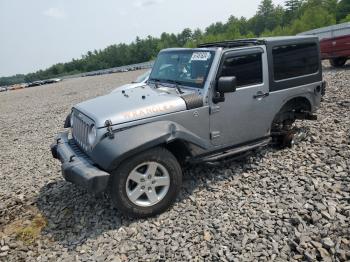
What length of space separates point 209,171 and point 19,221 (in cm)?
291

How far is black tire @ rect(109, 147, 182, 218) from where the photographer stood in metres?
4.17

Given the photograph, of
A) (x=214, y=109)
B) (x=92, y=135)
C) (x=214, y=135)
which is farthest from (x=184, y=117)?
(x=92, y=135)

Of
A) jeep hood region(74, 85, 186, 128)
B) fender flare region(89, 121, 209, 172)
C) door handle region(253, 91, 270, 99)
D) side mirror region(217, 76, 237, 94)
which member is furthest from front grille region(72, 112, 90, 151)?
door handle region(253, 91, 270, 99)

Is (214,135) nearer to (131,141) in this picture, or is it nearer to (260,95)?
(260,95)

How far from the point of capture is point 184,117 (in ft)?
15.2

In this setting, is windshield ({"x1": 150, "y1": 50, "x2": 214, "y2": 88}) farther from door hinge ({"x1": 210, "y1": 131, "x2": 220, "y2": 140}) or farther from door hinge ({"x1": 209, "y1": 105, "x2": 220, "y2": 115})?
door hinge ({"x1": 210, "y1": 131, "x2": 220, "y2": 140})

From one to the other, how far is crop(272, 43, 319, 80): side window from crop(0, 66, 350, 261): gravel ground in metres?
1.33

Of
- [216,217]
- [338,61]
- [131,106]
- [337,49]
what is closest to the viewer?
[216,217]

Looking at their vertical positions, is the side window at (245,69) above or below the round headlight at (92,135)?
above

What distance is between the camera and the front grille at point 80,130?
4625 mm

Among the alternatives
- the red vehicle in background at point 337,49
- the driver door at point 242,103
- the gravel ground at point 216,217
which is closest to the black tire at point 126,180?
the gravel ground at point 216,217

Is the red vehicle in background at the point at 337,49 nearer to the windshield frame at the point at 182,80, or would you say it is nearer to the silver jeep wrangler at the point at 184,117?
the silver jeep wrangler at the point at 184,117

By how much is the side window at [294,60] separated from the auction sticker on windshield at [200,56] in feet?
3.95

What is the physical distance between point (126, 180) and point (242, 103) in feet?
7.10
